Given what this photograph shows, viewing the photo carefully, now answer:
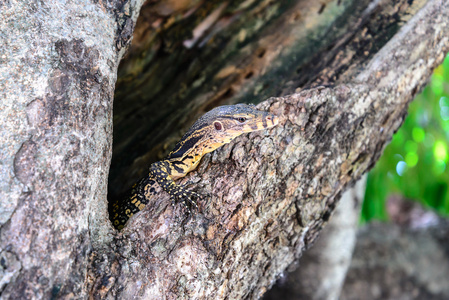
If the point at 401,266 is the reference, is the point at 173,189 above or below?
above

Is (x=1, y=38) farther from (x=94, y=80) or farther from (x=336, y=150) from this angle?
(x=336, y=150)

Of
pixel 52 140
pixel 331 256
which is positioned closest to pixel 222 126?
pixel 52 140

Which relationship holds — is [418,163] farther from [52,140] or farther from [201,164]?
[52,140]

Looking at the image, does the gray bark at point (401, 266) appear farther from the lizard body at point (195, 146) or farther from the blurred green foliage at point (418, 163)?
the lizard body at point (195, 146)

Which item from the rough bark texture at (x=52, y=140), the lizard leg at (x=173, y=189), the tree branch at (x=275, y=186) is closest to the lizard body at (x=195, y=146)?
the lizard leg at (x=173, y=189)

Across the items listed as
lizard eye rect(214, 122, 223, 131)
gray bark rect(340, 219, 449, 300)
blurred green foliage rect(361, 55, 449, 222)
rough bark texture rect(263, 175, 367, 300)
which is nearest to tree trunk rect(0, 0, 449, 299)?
lizard eye rect(214, 122, 223, 131)

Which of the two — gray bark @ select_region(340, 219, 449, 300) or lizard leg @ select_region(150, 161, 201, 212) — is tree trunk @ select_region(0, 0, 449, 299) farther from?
gray bark @ select_region(340, 219, 449, 300)
